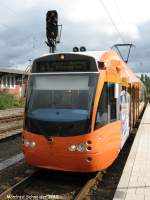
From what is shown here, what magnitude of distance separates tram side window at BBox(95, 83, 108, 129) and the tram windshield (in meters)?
0.23

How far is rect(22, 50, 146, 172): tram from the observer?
859cm

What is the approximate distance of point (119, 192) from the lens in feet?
23.9

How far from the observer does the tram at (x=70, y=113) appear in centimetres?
859

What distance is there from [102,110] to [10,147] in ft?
20.3

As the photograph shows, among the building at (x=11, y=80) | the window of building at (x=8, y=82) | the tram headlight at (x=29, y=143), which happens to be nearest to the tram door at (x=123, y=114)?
the tram headlight at (x=29, y=143)

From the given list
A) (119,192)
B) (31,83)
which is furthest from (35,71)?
(119,192)

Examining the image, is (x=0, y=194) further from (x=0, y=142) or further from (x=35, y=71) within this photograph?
(x=0, y=142)

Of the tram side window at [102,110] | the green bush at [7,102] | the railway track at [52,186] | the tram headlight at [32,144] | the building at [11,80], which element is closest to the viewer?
the railway track at [52,186]

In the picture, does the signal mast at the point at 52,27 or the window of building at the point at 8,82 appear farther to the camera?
the window of building at the point at 8,82

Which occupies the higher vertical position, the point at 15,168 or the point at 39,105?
the point at 39,105

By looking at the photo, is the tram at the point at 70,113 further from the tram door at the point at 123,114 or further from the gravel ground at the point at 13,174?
the tram door at the point at 123,114

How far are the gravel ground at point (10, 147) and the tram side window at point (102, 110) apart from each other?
13.3ft

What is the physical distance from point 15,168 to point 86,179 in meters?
2.13

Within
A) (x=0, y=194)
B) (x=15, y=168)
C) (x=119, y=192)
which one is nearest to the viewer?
(x=119, y=192)
